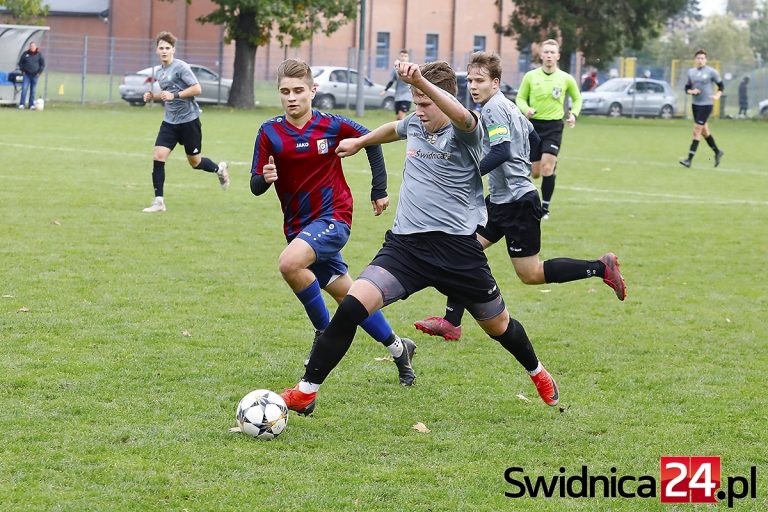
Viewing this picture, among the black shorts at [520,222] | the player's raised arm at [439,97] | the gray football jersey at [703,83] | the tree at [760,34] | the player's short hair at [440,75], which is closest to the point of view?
the player's raised arm at [439,97]

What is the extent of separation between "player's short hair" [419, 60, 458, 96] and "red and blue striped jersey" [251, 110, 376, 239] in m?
0.87

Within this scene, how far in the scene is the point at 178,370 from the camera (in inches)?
253

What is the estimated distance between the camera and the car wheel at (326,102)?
1569 inches

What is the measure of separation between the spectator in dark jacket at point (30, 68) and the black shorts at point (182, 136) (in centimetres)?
2138

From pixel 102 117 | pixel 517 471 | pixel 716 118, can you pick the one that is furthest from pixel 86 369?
pixel 716 118

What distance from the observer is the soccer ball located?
523 cm

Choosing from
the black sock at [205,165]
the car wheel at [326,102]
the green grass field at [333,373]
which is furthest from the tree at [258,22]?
the green grass field at [333,373]

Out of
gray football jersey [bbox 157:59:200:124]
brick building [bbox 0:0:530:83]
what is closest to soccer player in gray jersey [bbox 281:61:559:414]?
gray football jersey [bbox 157:59:200:124]

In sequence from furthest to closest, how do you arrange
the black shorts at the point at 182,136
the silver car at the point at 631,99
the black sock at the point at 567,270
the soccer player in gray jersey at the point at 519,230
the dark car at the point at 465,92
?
1. the silver car at the point at 631,99
2. the dark car at the point at 465,92
3. the black shorts at the point at 182,136
4. the black sock at the point at 567,270
5. the soccer player in gray jersey at the point at 519,230

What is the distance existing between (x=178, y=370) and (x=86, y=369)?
51 cm

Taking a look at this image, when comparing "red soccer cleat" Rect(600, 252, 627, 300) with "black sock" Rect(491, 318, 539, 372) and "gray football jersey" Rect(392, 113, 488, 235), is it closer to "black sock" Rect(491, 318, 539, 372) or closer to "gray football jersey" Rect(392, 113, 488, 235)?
"black sock" Rect(491, 318, 539, 372)

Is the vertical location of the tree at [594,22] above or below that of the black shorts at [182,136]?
above

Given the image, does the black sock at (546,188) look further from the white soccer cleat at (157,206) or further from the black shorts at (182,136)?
the white soccer cleat at (157,206)

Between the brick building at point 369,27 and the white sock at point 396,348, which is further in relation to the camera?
the brick building at point 369,27
